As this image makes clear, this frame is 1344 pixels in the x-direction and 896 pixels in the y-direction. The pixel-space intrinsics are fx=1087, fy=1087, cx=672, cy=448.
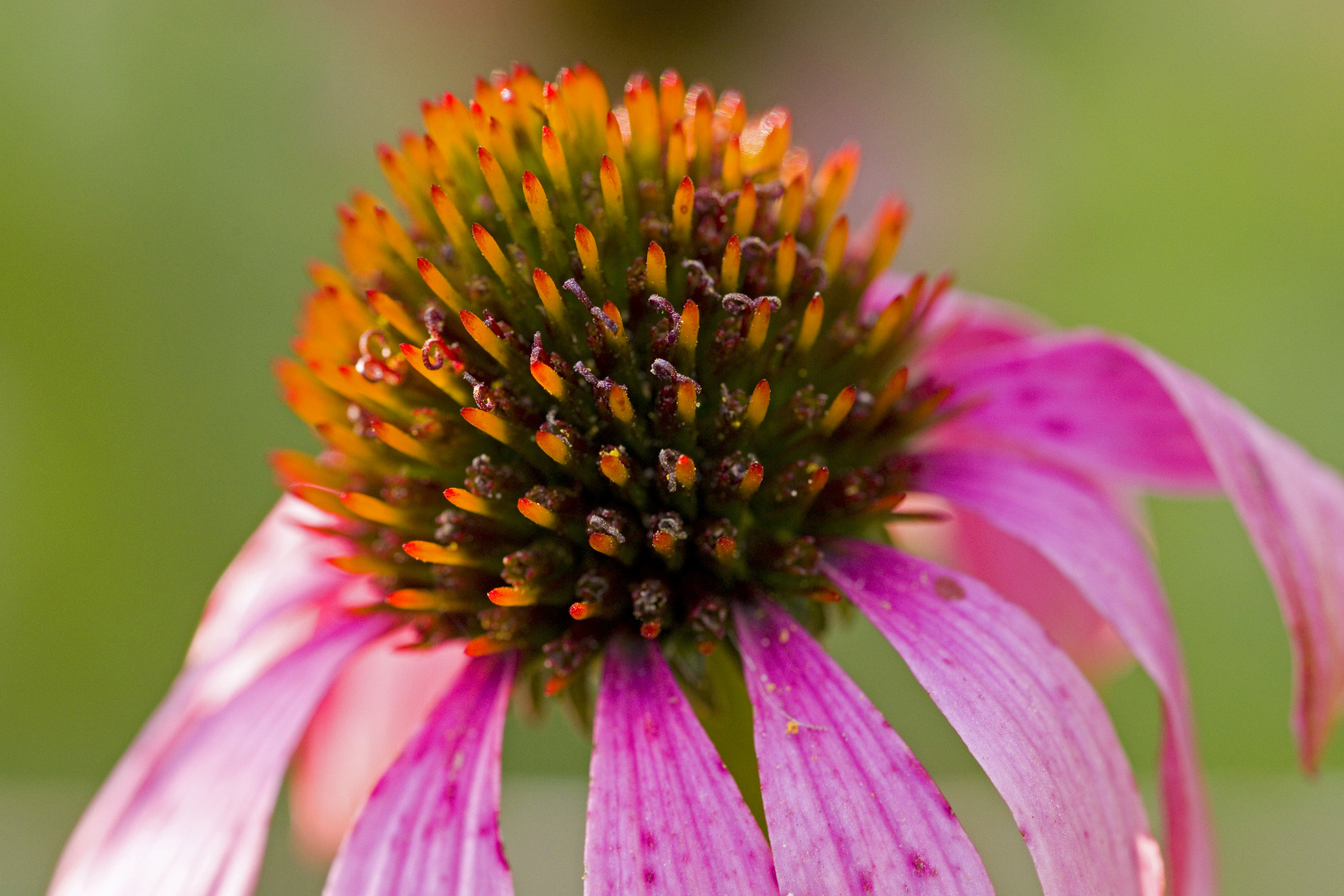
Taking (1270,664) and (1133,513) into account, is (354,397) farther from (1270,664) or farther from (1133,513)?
(1270,664)

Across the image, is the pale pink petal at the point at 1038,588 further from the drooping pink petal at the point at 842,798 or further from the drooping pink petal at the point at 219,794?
the drooping pink petal at the point at 219,794

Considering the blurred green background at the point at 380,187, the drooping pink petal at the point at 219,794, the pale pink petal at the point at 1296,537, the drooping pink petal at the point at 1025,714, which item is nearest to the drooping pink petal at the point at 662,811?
the drooping pink petal at the point at 1025,714

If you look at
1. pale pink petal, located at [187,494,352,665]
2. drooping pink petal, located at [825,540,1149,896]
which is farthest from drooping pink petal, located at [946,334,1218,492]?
pale pink petal, located at [187,494,352,665]

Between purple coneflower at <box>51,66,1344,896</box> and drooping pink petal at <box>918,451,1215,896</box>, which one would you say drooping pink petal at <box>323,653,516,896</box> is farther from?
drooping pink petal at <box>918,451,1215,896</box>

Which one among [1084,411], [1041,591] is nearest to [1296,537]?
[1084,411]

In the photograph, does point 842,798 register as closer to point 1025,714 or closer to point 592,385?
point 1025,714

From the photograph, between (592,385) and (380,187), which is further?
(380,187)
